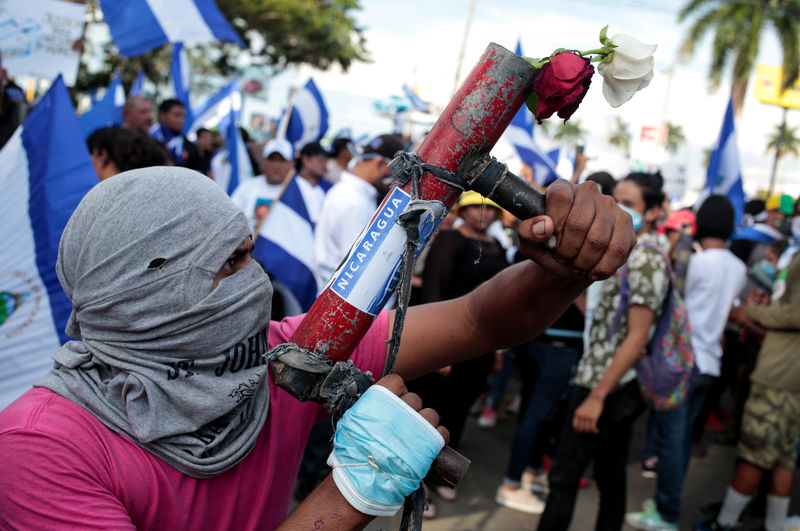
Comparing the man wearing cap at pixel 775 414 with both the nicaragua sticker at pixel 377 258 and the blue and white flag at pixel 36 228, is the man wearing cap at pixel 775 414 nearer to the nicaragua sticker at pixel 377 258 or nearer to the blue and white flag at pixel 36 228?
the nicaragua sticker at pixel 377 258

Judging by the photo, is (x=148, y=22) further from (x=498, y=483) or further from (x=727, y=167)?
(x=727, y=167)

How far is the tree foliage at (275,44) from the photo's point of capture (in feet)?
71.9

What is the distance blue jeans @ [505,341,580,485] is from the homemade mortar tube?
3.18 m

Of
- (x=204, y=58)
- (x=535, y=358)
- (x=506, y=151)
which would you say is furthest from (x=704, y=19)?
(x=535, y=358)

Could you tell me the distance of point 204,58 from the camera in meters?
28.9

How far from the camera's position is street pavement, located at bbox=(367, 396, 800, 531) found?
425cm

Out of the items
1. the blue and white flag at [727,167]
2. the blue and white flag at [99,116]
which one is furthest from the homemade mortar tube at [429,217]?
the blue and white flag at [727,167]

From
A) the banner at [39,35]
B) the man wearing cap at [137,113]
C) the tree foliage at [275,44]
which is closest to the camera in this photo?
the banner at [39,35]

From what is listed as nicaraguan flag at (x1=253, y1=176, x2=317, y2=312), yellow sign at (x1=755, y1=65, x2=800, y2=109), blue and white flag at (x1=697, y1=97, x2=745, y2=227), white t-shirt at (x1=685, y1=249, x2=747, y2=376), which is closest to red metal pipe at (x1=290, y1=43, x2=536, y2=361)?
nicaraguan flag at (x1=253, y1=176, x2=317, y2=312)

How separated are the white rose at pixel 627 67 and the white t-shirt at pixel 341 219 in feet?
10.6

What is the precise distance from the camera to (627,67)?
3.71 ft

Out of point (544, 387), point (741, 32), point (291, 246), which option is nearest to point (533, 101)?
point (544, 387)

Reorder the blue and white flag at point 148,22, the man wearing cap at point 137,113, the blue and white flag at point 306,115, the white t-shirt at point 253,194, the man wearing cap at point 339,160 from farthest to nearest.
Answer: the blue and white flag at point 306,115
the man wearing cap at point 339,160
the white t-shirt at point 253,194
the man wearing cap at point 137,113
the blue and white flag at point 148,22

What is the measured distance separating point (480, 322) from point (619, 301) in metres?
1.81
